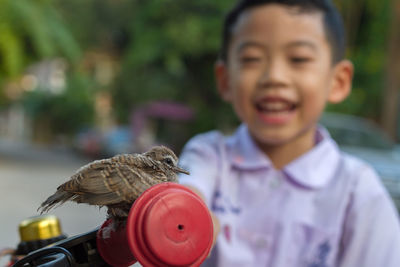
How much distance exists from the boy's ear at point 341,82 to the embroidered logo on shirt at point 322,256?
0.53 metres

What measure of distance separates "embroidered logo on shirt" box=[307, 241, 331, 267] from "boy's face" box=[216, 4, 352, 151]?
0.34 meters

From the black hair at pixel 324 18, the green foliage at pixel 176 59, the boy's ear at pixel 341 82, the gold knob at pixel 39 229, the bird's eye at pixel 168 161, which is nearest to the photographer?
the bird's eye at pixel 168 161

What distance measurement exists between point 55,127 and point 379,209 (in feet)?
108

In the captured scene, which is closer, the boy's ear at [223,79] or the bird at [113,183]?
the bird at [113,183]

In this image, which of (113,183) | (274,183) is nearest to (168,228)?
(113,183)

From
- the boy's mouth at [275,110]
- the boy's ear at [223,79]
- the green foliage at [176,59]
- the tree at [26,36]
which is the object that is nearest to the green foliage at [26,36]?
the tree at [26,36]

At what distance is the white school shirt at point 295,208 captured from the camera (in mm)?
1370

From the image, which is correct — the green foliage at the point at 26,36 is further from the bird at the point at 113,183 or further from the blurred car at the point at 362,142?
the bird at the point at 113,183

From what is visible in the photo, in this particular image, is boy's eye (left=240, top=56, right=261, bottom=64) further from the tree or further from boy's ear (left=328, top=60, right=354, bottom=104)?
the tree

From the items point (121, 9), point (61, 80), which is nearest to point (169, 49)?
point (121, 9)

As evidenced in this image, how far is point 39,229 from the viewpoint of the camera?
3.20 feet

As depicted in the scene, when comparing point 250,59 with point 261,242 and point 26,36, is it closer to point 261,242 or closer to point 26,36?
point 261,242

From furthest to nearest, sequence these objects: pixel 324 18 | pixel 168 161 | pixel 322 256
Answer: pixel 324 18
pixel 322 256
pixel 168 161

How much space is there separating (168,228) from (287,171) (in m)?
0.97
